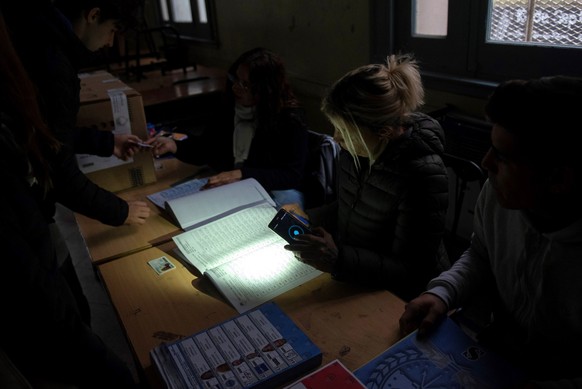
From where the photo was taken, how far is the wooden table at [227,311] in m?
0.97

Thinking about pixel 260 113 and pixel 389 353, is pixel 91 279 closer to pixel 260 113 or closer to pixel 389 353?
pixel 260 113

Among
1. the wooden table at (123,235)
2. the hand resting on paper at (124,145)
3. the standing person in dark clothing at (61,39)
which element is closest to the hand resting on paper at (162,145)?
the hand resting on paper at (124,145)

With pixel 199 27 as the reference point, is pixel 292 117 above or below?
below

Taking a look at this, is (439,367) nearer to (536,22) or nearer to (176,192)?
(176,192)

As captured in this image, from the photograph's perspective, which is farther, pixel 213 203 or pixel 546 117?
pixel 213 203

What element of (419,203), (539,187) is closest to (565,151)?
(539,187)

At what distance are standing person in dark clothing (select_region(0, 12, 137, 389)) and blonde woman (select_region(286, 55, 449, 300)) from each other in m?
0.54

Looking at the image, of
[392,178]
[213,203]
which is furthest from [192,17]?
[392,178]

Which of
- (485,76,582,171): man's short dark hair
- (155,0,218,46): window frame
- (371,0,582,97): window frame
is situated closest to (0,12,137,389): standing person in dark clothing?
(485,76,582,171): man's short dark hair

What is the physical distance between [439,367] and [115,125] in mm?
1476

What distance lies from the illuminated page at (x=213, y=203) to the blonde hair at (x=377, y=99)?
1.56ft

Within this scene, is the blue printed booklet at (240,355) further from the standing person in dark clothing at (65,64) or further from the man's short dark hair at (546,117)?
the standing person in dark clothing at (65,64)

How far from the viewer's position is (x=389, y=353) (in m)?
0.90

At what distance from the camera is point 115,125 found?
5.86 feet
